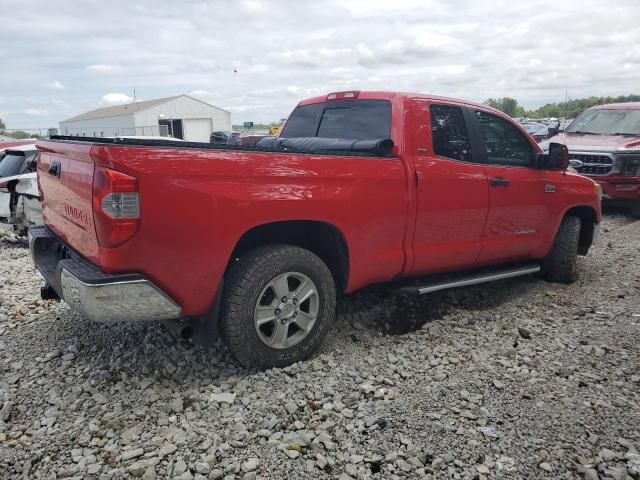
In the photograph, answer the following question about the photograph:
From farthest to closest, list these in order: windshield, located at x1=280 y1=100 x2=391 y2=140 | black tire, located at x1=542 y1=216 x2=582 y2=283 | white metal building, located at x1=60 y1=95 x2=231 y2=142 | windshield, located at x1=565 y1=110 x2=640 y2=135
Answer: white metal building, located at x1=60 y1=95 x2=231 y2=142, windshield, located at x1=565 y1=110 x2=640 y2=135, black tire, located at x1=542 y1=216 x2=582 y2=283, windshield, located at x1=280 y1=100 x2=391 y2=140

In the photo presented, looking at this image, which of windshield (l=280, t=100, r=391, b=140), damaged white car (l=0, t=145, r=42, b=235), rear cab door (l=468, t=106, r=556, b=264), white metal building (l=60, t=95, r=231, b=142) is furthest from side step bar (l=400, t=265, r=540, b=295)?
white metal building (l=60, t=95, r=231, b=142)

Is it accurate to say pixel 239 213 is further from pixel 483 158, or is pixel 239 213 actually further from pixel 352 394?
pixel 483 158

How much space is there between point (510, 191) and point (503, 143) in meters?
0.46

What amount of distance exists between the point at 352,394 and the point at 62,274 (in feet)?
6.03

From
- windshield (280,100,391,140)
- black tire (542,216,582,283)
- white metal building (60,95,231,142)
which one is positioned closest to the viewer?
windshield (280,100,391,140)

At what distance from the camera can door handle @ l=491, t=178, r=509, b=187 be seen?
4.43 meters

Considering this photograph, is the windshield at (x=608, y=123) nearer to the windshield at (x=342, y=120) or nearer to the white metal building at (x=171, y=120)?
the windshield at (x=342, y=120)

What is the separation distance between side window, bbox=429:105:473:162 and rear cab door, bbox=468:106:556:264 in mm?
145

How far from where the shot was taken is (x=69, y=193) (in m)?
3.18

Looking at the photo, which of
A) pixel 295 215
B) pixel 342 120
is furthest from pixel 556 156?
pixel 295 215

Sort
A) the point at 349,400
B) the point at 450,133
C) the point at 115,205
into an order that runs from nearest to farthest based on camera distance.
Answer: the point at 115,205 < the point at 349,400 < the point at 450,133

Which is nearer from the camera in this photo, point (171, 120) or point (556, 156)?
point (556, 156)

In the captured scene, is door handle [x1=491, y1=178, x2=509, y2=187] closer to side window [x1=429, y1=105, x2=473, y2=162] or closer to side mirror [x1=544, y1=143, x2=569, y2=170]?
side window [x1=429, y1=105, x2=473, y2=162]

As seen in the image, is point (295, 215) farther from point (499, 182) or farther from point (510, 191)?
Result: point (510, 191)
